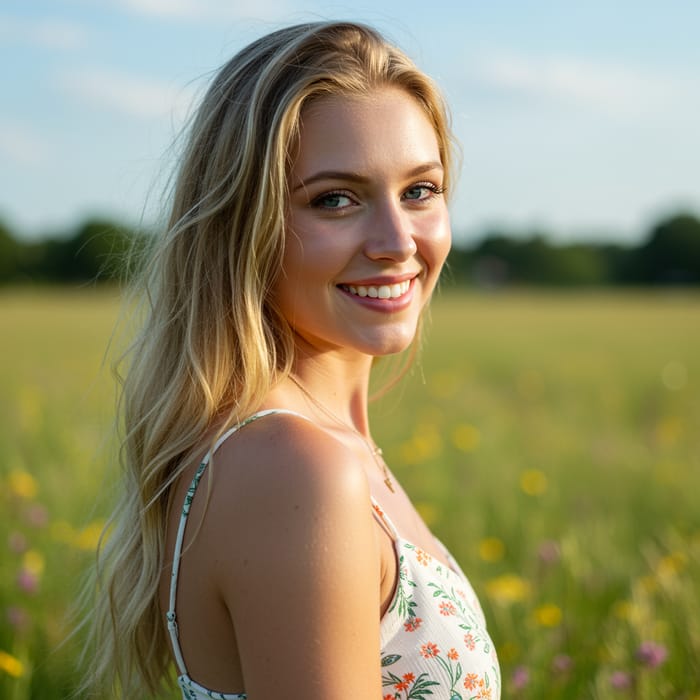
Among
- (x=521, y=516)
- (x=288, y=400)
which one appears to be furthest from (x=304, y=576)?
(x=521, y=516)

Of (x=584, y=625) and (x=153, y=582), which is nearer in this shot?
(x=153, y=582)

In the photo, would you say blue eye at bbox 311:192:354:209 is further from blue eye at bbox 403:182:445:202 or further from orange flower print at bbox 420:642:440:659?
orange flower print at bbox 420:642:440:659

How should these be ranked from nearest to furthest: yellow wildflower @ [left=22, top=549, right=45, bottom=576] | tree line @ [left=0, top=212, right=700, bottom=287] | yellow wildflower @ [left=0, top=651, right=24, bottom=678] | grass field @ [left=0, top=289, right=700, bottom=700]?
1. yellow wildflower @ [left=0, top=651, right=24, bottom=678]
2. grass field @ [left=0, top=289, right=700, bottom=700]
3. yellow wildflower @ [left=22, top=549, right=45, bottom=576]
4. tree line @ [left=0, top=212, right=700, bottom=287]

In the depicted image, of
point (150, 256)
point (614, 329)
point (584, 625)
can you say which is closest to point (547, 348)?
point (614, 329)

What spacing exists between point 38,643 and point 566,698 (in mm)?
1550

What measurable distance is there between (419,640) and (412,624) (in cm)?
3

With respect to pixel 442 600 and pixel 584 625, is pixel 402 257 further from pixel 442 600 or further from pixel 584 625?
pixel 584 625

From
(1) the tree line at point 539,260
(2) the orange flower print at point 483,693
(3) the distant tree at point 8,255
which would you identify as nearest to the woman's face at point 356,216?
(2) the orange flower print at point 483,693

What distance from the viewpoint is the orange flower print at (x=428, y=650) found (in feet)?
4.47

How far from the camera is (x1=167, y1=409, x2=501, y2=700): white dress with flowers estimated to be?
1.35m

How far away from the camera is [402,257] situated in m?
1.48

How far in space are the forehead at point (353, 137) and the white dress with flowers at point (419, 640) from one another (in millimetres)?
411

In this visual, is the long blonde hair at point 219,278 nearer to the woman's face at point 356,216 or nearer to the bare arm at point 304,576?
the woman's face at point 356,216

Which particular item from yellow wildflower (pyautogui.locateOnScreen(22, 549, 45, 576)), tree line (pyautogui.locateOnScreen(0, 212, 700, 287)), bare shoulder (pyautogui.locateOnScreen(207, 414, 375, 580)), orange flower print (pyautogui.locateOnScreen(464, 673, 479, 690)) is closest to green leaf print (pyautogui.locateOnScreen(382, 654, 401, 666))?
orange flower print (pyautogui.locateOnScreen(464, 673, 479, 690))
